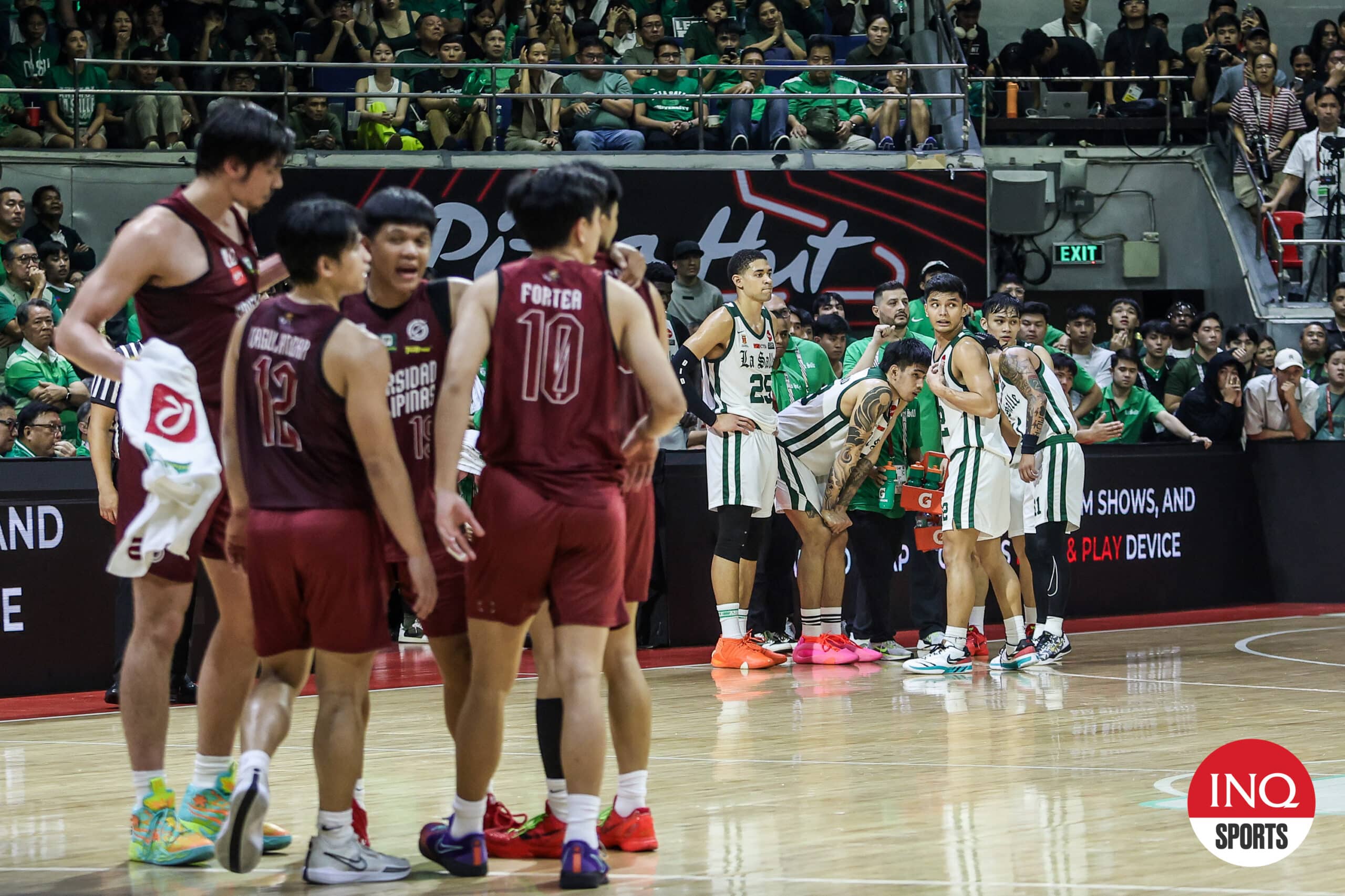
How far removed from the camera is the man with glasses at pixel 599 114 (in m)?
14.0

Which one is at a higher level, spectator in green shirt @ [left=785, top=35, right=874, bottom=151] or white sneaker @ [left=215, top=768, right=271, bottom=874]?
spectator in green shirt @ [left=785, top=35, right=874, bottom=151]

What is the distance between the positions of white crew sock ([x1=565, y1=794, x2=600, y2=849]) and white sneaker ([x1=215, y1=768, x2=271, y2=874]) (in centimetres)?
80

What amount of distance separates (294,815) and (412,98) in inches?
367

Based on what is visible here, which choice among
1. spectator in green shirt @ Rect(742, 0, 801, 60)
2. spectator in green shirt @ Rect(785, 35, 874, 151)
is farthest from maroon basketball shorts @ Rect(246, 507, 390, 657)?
spectator in green shirt @ Rect(742, 0, 801, 60)

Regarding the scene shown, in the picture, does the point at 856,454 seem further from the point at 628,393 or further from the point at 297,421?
the point at 297,421

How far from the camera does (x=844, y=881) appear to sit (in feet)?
14.7

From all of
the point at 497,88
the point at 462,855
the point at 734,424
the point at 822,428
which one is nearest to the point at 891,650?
the point at 822,428

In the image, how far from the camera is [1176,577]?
13.2m

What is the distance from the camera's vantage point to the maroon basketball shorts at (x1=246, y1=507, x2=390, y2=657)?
175 inches

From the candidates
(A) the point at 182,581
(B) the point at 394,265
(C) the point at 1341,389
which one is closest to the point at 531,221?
(B) the point at 394,265

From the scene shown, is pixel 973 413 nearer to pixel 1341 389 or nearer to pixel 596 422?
pixel 596 422

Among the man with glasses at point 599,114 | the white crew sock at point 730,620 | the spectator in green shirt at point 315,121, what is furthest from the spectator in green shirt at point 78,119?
the white crew sock at point 730,620

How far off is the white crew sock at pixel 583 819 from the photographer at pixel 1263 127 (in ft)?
46.0

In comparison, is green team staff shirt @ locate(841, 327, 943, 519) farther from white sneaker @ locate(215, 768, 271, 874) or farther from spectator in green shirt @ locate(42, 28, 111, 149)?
spectator in green shirt @ locate(42, 28, 111, 149)
